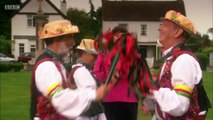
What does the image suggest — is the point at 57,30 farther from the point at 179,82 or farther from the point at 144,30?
the point at 144,30

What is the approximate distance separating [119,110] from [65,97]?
8.40ft

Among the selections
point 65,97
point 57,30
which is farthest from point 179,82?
point 57,30

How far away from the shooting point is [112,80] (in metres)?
3.83

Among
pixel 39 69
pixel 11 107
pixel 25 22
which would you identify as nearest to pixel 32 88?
pixel 39 69

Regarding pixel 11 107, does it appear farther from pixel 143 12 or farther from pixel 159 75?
pixel 143 12

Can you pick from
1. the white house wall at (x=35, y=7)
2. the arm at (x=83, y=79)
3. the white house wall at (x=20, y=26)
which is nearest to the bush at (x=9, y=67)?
the white house wall at (x=35, y=7)

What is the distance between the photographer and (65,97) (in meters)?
3.99

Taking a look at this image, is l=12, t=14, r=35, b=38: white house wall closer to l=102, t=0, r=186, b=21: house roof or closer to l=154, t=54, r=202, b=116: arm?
l=102, t=0, r=186, b=21: house roof

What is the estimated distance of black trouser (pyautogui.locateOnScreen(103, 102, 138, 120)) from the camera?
21.2 ft

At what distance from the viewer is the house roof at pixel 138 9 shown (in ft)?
196

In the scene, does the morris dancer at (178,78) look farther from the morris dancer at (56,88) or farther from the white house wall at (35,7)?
the white house wall at (35,7)

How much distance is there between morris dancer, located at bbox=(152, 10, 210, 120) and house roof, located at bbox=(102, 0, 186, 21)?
177ft

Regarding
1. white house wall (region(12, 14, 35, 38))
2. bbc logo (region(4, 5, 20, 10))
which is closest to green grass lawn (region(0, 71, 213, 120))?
bbc logo (region(4, 5, 20, 10))

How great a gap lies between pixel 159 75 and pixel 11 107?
9427 mm
